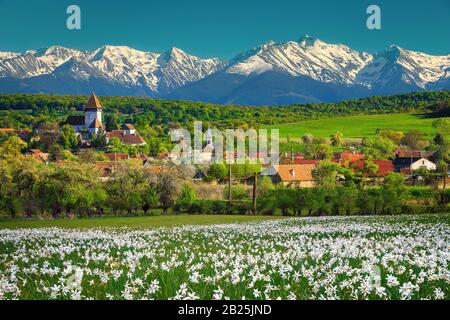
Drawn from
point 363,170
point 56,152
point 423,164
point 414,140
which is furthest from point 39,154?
point 414,140

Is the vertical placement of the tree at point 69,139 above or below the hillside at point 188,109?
below

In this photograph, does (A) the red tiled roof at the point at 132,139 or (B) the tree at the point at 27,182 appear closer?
(B) the tree at the point at 27,182

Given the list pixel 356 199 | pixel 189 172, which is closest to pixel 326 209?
pixel 356 199

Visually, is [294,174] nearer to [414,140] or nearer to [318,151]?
[318,151]

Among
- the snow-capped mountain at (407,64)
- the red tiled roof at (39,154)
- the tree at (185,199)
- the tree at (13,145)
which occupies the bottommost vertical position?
the tree at (185,199)

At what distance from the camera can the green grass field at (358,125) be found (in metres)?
124

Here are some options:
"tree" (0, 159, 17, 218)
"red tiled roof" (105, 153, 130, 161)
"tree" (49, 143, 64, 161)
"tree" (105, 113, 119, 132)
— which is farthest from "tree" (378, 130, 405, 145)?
"tree" (0, 159, 17, 218)

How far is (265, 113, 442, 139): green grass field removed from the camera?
406 ft

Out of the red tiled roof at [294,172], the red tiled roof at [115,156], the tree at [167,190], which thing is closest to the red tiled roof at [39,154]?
the red tiled roof at [115,156]

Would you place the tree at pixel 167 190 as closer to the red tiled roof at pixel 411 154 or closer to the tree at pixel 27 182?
the tree at pixel 27 182

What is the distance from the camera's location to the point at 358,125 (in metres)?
133
